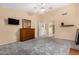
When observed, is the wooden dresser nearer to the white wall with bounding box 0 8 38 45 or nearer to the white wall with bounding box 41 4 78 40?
the white wall with bounding box 0 8 38 45

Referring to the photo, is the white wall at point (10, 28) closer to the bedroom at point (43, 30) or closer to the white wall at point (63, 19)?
the bedroom at point (43, 30)

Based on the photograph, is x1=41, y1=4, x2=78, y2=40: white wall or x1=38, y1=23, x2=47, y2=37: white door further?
x1=38, y1=23, x2=47, y2=37: white door

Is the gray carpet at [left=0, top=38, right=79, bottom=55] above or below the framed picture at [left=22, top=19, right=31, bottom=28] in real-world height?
below

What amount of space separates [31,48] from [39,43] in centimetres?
15

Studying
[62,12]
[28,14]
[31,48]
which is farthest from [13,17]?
[62,12]

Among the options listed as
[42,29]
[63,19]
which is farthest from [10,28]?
[63,19]

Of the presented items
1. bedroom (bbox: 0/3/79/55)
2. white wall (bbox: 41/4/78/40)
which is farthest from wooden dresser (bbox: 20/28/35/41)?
white wall (bbox: 41/4/78/40)

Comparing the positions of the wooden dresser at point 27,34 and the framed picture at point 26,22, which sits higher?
the framed picture at point 26,22

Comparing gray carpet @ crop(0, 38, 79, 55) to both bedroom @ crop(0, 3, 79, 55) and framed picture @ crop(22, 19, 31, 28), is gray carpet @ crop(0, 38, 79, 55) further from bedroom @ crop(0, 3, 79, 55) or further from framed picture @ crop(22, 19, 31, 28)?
framed picture @ crop(22, 19, 31, 28)

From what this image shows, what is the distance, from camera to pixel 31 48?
4.40 feet

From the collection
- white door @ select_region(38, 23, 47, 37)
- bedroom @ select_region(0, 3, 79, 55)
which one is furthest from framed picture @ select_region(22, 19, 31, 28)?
white door @ select_region(38, 23, 47, 37)

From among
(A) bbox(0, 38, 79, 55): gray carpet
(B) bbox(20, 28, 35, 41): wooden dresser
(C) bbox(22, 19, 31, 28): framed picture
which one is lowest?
(A) bbox(0, 38, 79, 55): gray carpet

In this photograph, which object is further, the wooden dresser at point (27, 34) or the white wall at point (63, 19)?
the wooden dresser at point (27, 34)

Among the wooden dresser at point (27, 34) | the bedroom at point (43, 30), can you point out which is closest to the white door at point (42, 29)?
the bedroom at point (43, 30)
